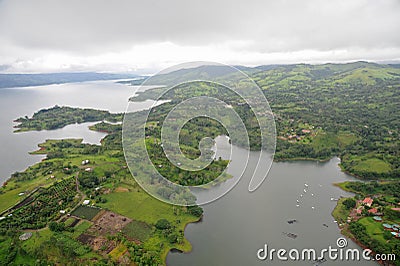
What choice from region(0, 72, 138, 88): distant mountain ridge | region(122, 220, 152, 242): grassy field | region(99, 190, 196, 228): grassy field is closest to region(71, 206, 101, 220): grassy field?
region(99, 190, 196, 228): grassy field

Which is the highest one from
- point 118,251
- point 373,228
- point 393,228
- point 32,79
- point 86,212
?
point 32,79

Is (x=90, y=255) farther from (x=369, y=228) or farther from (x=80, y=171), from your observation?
(x=369, y=228)

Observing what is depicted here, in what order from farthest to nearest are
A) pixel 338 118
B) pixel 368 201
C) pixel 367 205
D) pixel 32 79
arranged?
pixel 32 79 → pixel 338 118 → pixel 368 201 → pixel 367 205

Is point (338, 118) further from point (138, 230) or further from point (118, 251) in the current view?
point (118, 251)

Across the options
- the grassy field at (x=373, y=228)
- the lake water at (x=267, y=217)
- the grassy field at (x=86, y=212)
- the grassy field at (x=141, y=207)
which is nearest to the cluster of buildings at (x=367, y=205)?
the grassy field at (x=373, y=228)

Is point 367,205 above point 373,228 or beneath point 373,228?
above

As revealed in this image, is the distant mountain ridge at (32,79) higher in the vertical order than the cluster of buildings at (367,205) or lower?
higher

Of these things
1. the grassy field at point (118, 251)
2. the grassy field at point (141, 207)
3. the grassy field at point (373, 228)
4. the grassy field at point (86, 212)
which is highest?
the grassy field at point (86, 212)

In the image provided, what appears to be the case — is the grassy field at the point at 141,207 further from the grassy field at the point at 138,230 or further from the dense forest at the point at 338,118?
the dense forest at the point at 338,118

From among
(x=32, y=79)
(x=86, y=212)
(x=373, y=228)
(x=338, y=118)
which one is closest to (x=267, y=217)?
(x=373, y=228)

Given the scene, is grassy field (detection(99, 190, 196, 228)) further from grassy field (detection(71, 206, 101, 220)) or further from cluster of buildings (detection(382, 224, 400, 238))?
cluster of buildings (detection(382, 224, 400, 238))

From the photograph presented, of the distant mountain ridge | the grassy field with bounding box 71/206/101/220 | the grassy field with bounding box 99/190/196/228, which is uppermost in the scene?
the distant mountain ridge
